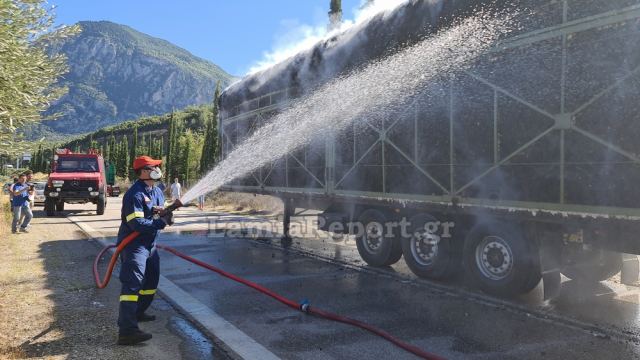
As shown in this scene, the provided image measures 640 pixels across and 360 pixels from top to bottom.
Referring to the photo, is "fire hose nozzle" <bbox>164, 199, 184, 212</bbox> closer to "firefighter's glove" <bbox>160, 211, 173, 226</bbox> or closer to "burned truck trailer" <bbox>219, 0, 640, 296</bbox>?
"firefighter's glove" <bbox>160, 211, 173, 226</bbox>

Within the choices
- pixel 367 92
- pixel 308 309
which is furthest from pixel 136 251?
pixel 367 92

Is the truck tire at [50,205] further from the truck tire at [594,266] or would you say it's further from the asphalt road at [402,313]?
the truck tire at [594,266]

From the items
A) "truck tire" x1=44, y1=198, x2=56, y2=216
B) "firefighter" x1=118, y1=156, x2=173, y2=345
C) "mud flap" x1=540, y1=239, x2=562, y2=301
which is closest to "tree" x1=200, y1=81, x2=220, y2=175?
"truck tire" x1=44, y1=198, x2=56, y2=216

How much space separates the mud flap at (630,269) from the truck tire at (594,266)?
0.18ft

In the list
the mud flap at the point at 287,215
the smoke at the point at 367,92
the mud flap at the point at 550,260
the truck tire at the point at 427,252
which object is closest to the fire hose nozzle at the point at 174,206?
the smoke at the point at 367,92

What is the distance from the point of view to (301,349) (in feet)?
14.2

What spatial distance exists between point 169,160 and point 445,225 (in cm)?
3889

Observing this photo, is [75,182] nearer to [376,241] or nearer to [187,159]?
[376,241]

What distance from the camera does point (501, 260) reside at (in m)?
6.07

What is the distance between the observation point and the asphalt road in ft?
14.3

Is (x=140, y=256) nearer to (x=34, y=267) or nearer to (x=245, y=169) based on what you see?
(x=34, y=267)

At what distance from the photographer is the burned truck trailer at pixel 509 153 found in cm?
476

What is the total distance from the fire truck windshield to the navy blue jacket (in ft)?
50.2

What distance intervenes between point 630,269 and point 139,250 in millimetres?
6109
